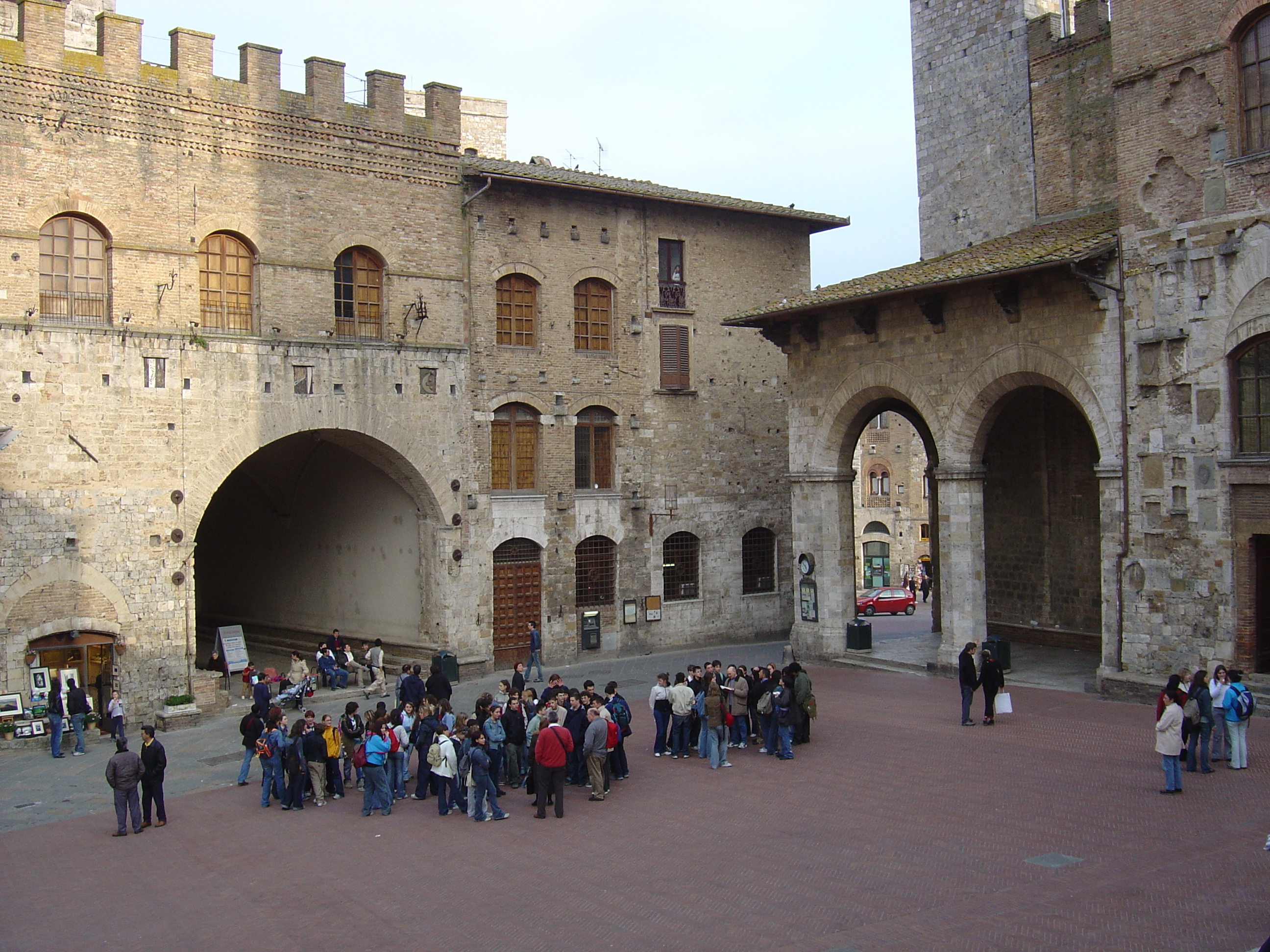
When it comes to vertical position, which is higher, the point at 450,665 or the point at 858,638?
the point at 858,638

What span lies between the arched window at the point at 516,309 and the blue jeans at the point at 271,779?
528 inches

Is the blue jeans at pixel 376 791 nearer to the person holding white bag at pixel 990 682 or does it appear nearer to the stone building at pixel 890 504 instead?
the person holding white bag at pixel 990 682

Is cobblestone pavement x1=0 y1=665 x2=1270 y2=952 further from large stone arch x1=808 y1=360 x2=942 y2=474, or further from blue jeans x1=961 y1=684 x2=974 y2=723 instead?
large stone arch x1=808 y1=360 x2=942 y2=474

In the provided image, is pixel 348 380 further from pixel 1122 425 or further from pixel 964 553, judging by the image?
pixel 1122 425

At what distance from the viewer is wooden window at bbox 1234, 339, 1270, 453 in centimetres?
1850

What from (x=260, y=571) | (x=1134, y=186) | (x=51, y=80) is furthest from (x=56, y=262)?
(x=1134, y=186)

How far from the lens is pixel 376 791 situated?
50.8 ft

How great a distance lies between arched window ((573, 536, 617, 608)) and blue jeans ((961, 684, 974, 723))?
11778 millimetres

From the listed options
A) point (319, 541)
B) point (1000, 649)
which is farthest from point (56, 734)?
point (1000, 649)

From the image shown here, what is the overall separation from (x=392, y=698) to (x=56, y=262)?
1082 centimetres

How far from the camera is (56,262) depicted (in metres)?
21.5

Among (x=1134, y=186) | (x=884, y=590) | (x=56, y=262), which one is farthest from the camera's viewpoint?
(x=884, y=590)

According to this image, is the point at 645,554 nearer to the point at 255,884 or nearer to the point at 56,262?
the point at 56,262

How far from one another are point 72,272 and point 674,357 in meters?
14.4
